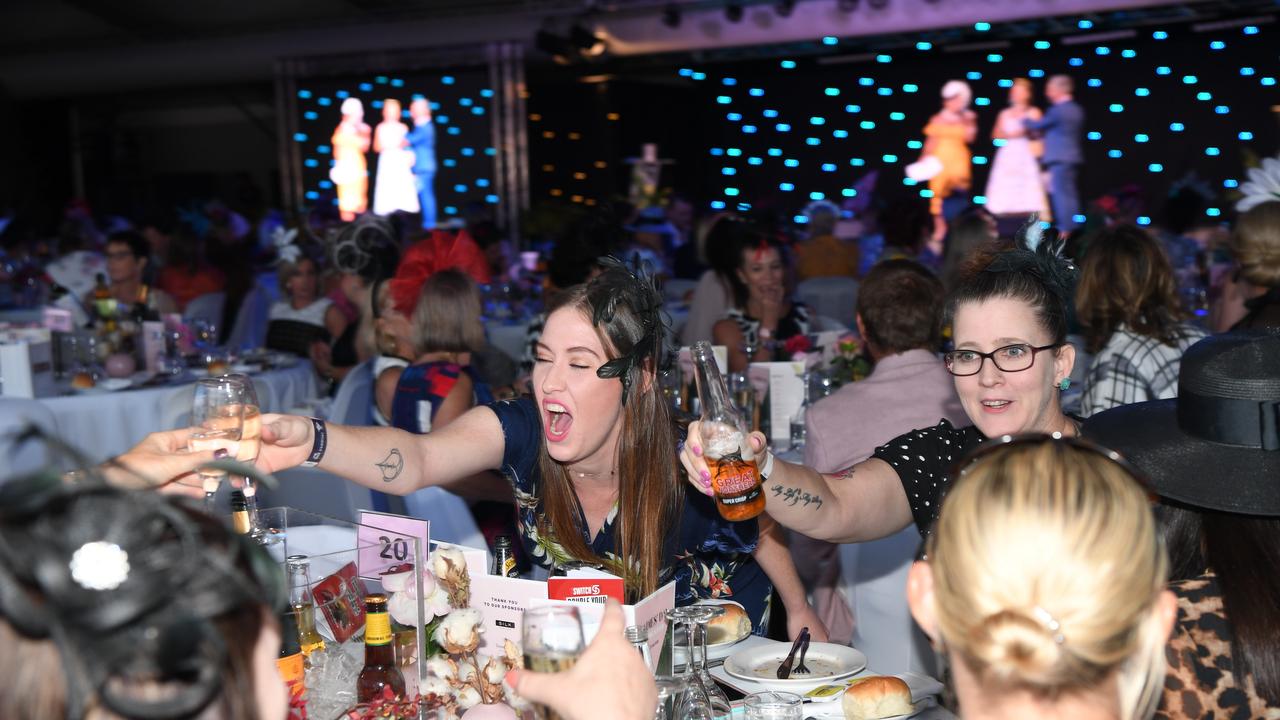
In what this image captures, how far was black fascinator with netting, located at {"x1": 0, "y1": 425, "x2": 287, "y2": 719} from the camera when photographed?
2.90 feet

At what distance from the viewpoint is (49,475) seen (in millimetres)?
931

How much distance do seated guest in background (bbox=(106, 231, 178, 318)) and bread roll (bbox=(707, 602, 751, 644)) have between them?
4.94 m

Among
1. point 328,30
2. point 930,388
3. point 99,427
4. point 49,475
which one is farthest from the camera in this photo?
point 328,30

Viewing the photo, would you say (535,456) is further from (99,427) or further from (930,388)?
(99,427)

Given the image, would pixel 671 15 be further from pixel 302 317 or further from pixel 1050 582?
pixel 1050 582

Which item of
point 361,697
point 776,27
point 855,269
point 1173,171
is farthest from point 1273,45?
point 361,697

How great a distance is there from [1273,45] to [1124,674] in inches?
550

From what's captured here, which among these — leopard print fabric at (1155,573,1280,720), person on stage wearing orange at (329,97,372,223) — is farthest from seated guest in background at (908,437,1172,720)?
person on stage wearing orange at (329,97,372,223)

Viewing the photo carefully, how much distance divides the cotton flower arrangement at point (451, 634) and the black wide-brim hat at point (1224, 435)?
3.27ft

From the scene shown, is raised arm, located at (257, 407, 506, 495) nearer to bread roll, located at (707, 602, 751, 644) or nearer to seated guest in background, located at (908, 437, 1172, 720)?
bread roll, located at (707, 602, 751, 644)

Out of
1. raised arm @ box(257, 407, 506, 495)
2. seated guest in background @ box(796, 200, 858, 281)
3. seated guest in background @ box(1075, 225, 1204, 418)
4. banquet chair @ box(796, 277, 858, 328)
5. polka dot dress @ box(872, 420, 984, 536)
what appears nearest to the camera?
raised arm @ box(257, 407, 506, 495)

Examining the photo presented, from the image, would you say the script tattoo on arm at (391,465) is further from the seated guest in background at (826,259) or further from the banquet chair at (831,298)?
the seated guest in background at (826,259)

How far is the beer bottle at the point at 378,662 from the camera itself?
173cm

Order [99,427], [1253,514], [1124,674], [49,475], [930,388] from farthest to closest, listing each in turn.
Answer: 1. [99,427]
2. [930,388]
3. [1253,514]
4. [1124,674]
5. [49,475]
